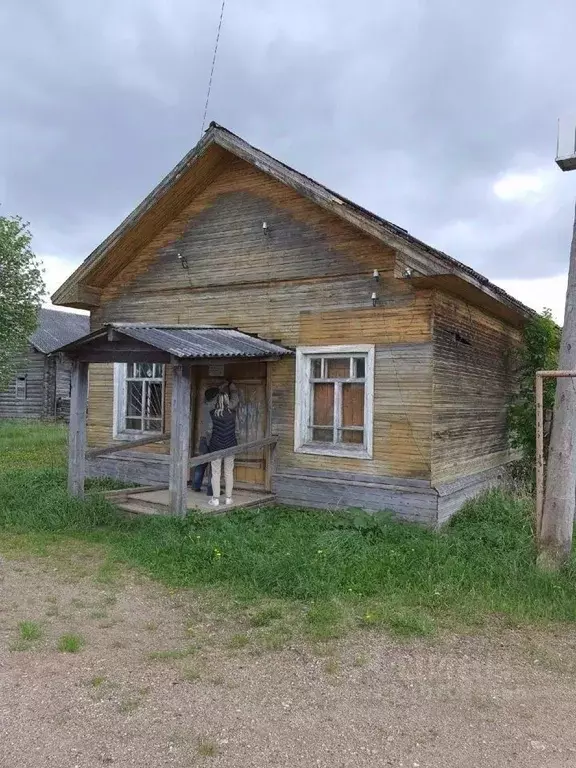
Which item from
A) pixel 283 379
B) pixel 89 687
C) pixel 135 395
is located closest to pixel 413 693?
pixel 89 687

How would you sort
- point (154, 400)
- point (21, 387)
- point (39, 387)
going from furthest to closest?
point (21, 387), point (39, 387), point (154, 400)

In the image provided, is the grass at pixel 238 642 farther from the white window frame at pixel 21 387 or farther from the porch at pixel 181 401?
the white window frame at pixel 21 387

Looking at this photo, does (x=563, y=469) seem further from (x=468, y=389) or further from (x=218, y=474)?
(x=218, y=474)

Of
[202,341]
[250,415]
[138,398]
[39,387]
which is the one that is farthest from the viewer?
[39,387]

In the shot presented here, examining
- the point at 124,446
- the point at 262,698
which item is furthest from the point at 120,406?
the point at 262,698

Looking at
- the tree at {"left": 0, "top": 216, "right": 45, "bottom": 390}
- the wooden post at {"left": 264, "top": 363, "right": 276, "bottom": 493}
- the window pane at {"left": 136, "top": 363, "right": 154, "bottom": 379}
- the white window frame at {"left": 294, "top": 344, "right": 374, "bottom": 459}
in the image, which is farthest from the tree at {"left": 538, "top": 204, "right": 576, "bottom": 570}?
the tree at {"left": 0, "top": 216, "right": 45, "bottom": 390}

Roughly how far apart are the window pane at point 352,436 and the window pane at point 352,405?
3.6 inches

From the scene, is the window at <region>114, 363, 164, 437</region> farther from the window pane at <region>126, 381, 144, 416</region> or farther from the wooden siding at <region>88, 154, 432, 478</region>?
the wooden siding at <region>88, 154, 432, 478</region>

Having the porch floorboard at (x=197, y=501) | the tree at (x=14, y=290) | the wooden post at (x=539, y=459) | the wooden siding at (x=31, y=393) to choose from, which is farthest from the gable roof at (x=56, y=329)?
the wooden post at (x=539, y=459)

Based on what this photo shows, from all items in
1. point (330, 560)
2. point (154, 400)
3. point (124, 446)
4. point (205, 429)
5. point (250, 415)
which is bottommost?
point (330, 560)

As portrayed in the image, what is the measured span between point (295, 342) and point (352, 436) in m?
1.75

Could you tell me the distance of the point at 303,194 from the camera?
29.9ft

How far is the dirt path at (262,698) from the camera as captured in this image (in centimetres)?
337

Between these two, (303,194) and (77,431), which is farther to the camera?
(77,431)
